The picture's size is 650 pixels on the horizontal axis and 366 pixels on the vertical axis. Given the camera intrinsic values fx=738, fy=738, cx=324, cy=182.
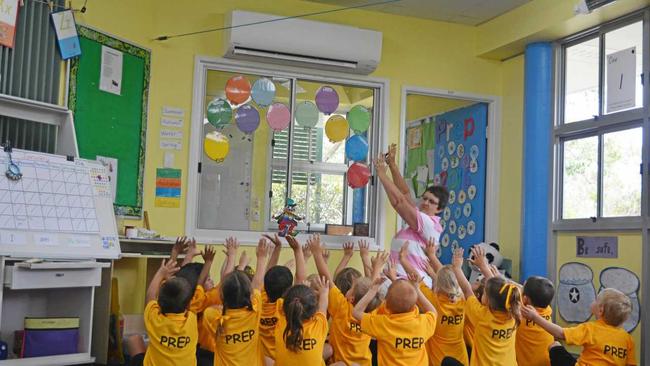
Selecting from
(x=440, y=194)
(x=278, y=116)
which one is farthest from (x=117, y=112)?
(x=440, y=194)

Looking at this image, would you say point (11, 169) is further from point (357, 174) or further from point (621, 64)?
point (621, 64)

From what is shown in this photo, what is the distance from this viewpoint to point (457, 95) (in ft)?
22.1

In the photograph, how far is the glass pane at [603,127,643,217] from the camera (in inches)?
212

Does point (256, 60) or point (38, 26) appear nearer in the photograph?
point (38, 26)

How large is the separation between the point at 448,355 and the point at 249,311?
1174 mm

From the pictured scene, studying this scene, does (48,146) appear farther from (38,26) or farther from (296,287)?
(296,287)

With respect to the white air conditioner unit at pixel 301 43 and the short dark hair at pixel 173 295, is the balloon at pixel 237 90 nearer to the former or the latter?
the white air conditioner unit at pixel 301 43

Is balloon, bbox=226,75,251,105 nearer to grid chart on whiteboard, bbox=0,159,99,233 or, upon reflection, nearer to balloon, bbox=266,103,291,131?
balloon, bbox=266,103,291,131

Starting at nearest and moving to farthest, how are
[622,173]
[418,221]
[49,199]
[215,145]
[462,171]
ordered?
[49,199] < [418,221] < [622,173] < [215,145] < [462,171]

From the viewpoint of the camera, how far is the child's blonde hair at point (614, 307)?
3830mm

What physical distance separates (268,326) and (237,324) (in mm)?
378

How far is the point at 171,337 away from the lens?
11.1ft

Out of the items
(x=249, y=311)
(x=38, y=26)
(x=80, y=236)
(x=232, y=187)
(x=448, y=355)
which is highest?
(x=38, y=26)

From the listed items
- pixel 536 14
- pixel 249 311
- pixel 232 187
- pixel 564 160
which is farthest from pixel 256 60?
pixel 249 311
